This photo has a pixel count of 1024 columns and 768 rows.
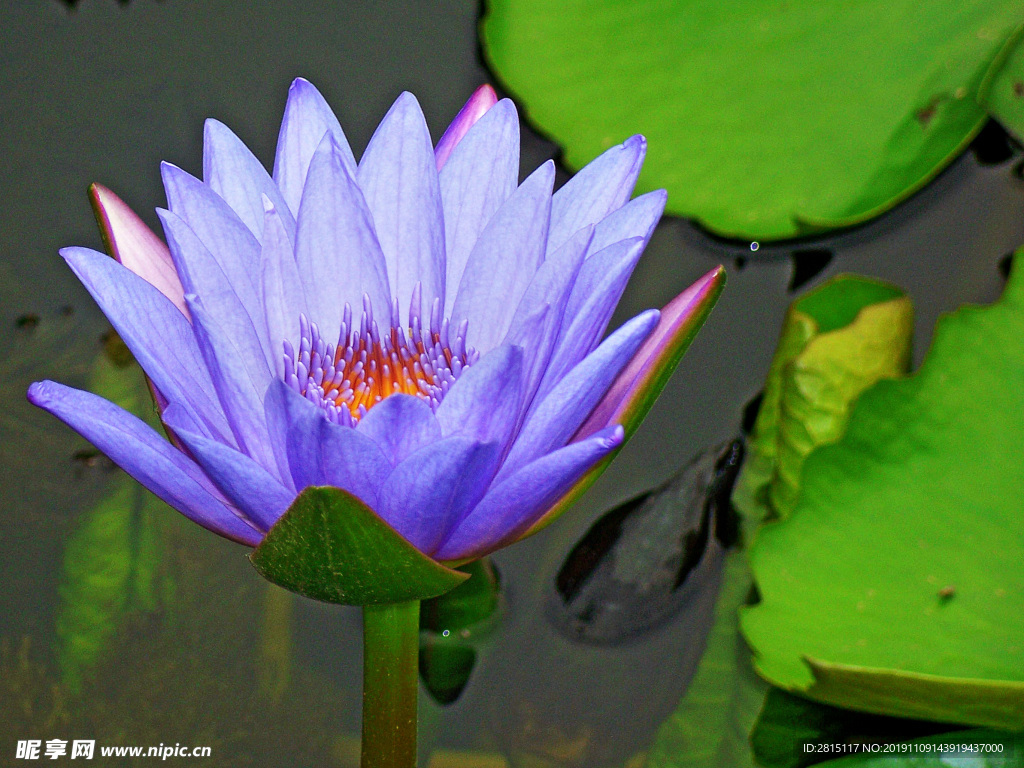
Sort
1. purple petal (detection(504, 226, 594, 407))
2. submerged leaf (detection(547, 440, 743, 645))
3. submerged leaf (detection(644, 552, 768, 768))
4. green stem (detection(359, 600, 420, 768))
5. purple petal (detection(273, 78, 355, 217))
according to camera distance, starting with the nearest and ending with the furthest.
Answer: purple petal (detection(504, 226, 594, 407)), green stem (detection(359, 600, 420, 768)), purple petal (detection(273, 78, 355, 217)), submerged leaf (detection(644, 552, 768, 768)), submerged leaf (detection(547, 440, 743, 645))

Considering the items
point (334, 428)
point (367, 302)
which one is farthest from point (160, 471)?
point (367, 302)

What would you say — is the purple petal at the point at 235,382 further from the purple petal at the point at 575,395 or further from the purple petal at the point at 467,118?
the purple petal at the point at 467,118

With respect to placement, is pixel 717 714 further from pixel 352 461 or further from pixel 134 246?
pixel 134 246

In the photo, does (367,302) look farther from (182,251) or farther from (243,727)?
(243,727)

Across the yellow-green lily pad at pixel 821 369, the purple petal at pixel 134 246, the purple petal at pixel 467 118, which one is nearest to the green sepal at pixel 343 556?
the purple petal at pixel 134 246

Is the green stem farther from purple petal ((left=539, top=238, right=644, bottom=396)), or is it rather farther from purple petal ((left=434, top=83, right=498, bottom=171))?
purple petal ((left=434, top=83, right=498, bottom=171))

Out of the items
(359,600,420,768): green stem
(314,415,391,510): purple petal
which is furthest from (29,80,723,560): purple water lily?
(359,600,420,768): green stem
